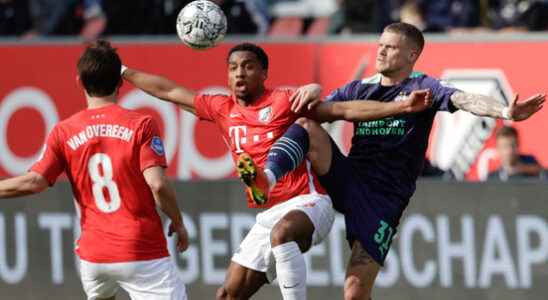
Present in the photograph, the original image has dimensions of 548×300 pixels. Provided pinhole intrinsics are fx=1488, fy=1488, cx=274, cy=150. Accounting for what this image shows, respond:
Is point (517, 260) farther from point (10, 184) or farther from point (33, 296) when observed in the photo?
point (10, 184)

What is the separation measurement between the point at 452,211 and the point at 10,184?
5055 millimetres

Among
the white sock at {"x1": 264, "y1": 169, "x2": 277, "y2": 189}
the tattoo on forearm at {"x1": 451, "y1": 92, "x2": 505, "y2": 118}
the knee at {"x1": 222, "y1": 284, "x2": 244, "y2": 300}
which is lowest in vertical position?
the knee at {"x1": 222, "y1": 284, "x2": 244, "y2": 300}

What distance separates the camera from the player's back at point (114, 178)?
9.41m

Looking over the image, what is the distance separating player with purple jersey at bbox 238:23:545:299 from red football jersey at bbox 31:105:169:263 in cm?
139

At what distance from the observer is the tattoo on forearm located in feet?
32.7

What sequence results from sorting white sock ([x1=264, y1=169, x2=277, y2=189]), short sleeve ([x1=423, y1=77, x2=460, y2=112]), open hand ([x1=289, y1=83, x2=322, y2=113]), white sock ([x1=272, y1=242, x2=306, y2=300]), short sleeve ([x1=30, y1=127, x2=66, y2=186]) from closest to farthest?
short sleeve ([x1=30, y1=127, x2=66, y2=186]) → white sock ([x1=264, y1=169, x2=277, y2=189]) → white sock ([x1=272, y1=242, x2=306, y2=300]) → short sleeve ([x1=423, y1=77, x2=460, y2=112]) → open hand ([x1=289, y1=83, x2=322, y2=113])

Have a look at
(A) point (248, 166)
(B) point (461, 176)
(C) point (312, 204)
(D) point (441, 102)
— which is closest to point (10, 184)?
(A) point (248, 166)

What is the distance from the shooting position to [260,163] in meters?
10.6

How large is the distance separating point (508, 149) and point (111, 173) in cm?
651

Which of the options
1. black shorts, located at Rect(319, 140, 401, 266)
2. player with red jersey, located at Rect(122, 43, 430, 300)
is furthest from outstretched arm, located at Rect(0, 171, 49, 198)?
black shorts, located at Rect(319, 140, 401, 266)

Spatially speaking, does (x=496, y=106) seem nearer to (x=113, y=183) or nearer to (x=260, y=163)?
(x=260, y=163)

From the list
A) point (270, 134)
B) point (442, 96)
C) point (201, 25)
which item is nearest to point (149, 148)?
point (270, 134)

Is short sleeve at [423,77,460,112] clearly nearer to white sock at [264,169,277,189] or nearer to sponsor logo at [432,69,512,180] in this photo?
white sock at [264,169,277,189]

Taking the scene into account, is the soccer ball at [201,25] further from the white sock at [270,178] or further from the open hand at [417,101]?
the open hand at [417,101]
